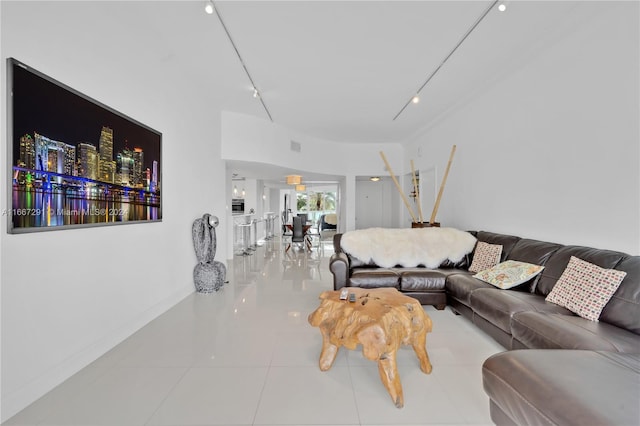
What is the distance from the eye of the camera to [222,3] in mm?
2535

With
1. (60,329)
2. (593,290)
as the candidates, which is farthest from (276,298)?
(593,290)

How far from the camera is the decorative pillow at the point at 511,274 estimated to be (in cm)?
267

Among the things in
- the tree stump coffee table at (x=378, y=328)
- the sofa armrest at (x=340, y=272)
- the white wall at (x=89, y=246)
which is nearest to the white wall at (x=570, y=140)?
the tree stump coffee table at (x=378, y=328)

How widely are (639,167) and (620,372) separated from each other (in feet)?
6.17

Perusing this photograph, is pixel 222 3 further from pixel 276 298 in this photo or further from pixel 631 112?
pixel 631 112

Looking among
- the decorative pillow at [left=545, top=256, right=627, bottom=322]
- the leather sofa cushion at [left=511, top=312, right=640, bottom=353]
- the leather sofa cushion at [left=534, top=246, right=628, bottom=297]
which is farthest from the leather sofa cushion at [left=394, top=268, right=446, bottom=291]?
the leather sofa cushion at [left=511, top=312, right=640, bottom=353]

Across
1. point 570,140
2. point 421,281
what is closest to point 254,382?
point 421,281

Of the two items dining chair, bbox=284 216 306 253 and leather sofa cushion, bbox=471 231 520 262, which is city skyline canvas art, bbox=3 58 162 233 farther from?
dining chair, bbox=284 216 306 253

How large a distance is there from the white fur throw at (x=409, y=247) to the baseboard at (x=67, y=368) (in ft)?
8.35

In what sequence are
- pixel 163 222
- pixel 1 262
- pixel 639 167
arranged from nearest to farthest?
pixel 1 262, pixel 639 167, pixel 163 222

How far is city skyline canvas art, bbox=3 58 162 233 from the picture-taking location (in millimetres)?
1712

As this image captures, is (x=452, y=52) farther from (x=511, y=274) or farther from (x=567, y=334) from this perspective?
(x=567, y=334)

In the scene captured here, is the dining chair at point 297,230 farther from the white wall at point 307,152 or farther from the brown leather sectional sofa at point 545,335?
the brown leather sectional sofa at point 545,335

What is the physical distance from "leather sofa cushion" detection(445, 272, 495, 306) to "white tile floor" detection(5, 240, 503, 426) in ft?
0.96
